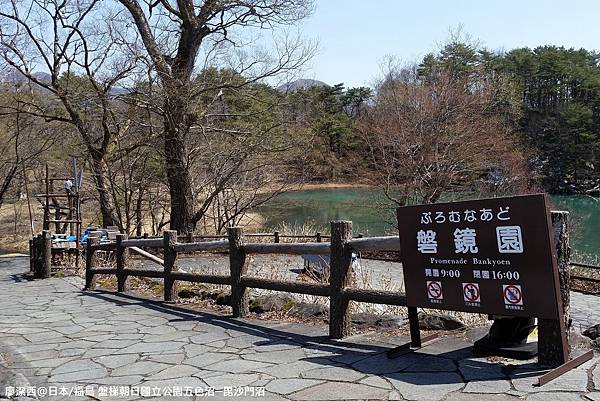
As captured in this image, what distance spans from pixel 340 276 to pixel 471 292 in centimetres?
131

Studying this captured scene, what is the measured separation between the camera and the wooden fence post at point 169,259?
23.7 feet

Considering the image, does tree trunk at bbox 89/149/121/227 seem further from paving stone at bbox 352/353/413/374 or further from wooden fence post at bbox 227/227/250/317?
paving stone at bbox 352/353/413/374

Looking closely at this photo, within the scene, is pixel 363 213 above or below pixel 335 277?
above

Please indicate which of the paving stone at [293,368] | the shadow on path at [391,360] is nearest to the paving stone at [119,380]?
the paving stone at [293,368]

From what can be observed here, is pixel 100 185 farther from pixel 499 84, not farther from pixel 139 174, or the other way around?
pixel 499 84

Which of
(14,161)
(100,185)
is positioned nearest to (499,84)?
(100,185)

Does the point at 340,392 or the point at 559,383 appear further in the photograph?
the point at 340,392

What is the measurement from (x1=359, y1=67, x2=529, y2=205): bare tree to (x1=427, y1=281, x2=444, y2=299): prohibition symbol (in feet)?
43.7

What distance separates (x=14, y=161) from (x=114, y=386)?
19570 mm

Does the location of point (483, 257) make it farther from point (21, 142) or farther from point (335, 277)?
point (21, 142)

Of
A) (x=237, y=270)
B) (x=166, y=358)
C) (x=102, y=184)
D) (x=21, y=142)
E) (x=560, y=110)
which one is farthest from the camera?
(x=560, y=110)

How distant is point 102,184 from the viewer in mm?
16578

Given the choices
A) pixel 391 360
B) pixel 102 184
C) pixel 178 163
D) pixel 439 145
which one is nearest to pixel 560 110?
pixel 439 145

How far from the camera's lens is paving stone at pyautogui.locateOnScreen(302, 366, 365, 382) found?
3.61 metres
